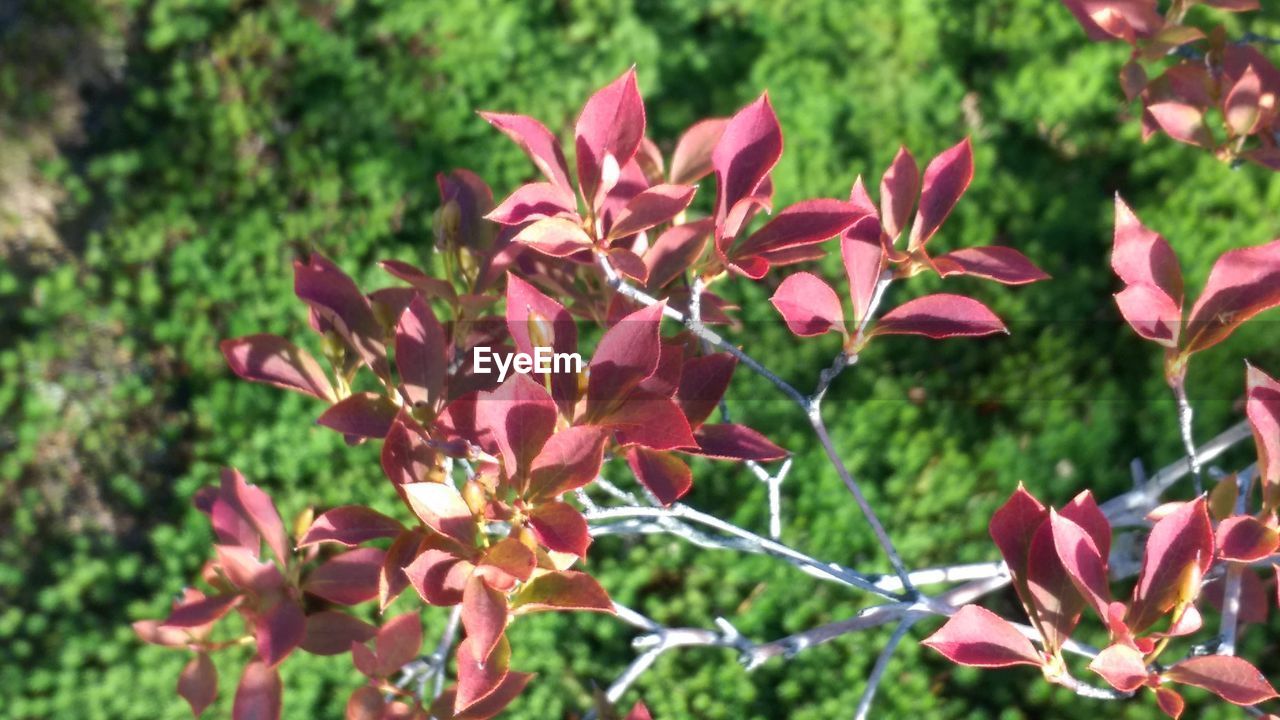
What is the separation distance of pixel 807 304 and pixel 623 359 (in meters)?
0.22

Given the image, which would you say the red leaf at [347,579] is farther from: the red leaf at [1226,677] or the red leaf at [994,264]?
the red leaf at [1226,677]

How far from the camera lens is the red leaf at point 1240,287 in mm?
1015

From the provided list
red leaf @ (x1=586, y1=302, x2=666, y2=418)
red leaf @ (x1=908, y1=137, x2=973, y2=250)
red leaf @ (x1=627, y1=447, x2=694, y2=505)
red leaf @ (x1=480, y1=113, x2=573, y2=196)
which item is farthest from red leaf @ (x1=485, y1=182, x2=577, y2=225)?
red leaf @ (x1=908, y1=137, x2=973, y2=250)

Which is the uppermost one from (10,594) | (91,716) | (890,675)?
(10,594)

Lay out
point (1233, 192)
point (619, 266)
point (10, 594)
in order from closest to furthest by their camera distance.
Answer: point (619, 266), point (10, 594), point (1233, 192)

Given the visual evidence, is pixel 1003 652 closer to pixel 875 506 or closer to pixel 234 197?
pixel 875 506

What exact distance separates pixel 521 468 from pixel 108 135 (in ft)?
8.26

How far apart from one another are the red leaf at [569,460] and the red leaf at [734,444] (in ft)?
0.65

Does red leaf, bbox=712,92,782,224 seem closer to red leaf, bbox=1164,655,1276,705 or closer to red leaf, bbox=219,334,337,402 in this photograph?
red leaf, bbox=219,334,337,402

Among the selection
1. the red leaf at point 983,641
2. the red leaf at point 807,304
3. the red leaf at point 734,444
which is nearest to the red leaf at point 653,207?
the red leaf at point 807,304

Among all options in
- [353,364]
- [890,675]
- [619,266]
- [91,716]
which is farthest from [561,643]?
[619,266]

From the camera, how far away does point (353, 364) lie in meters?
1.21

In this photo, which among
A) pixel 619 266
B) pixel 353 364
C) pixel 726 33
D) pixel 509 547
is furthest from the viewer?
pixel 726 33

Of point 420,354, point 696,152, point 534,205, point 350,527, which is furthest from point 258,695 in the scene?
point 696,152
